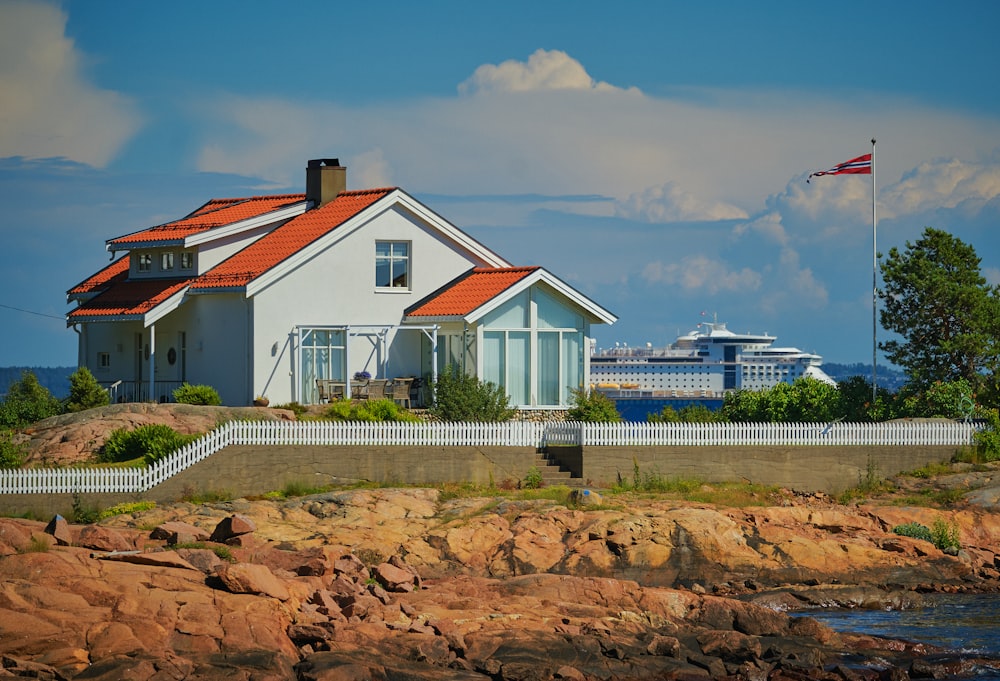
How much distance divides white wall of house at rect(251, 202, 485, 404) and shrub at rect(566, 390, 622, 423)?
531 centimetres

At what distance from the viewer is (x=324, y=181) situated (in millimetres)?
42062

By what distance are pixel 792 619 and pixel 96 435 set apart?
16.4 meters

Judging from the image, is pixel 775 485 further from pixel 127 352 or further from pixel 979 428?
pixel 127 352

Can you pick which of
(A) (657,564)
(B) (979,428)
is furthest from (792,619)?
(B) (979,428)

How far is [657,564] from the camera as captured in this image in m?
27.2

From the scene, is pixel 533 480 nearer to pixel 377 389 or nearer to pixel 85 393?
pixel 377 389

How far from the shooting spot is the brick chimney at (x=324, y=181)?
1655 inches

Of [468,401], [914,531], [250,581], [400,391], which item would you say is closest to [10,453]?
[468,401]

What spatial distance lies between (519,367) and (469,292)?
2568 millimetres

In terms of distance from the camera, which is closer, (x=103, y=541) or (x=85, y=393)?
(x=103, y=541)

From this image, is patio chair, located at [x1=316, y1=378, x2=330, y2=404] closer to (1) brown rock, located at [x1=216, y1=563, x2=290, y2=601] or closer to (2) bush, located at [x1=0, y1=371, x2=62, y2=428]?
(2) bush, located at [x1=0, y1=371, x2=62, y2=428]

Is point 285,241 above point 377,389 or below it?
above

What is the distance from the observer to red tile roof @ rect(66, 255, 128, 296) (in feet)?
141

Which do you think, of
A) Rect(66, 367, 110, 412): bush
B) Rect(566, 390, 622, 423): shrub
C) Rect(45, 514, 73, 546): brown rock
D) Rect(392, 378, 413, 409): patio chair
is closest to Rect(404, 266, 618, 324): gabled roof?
Rect(392, 378, 413, 409): patio chair
